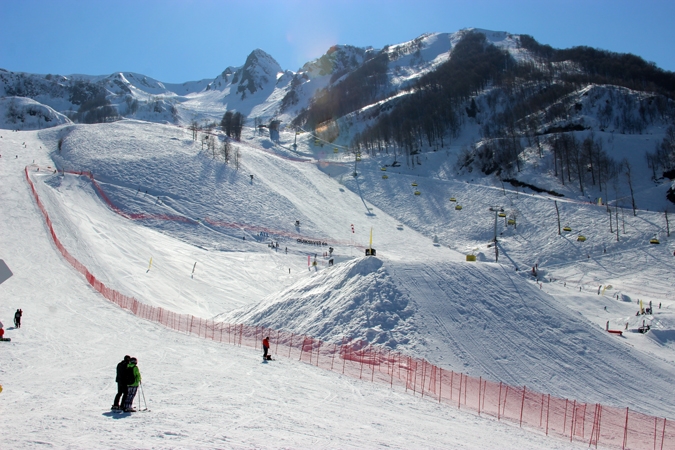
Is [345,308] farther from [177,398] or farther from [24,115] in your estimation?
[24,115]

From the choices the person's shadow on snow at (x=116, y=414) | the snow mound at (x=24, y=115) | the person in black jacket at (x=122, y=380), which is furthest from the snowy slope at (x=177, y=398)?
the snow mound at (x=24, y=115)

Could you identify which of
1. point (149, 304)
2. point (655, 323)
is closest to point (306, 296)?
point (149, 304)

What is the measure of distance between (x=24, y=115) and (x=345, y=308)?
176 metres

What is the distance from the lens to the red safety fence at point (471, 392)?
17.2m

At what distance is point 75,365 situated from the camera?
15242 millimetres

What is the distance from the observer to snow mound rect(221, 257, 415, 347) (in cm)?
2400

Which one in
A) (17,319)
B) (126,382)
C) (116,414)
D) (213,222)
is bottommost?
(17,319)

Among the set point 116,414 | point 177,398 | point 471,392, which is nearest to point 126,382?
point 116,414

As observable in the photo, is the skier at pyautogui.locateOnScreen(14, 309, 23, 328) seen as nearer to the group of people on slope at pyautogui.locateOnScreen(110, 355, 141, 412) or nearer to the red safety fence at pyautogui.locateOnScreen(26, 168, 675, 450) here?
the red safety fence at pyautogui.locateOnScreen(26, 168, 675, 450)

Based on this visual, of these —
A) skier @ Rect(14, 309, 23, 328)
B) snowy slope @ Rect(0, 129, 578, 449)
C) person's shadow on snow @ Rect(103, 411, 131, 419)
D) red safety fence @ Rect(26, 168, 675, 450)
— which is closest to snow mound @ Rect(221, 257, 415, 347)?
red safety fence @ Rect(26, 168, 675, 450)

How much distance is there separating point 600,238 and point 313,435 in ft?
173

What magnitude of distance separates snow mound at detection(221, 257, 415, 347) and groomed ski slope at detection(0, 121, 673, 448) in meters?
0.12

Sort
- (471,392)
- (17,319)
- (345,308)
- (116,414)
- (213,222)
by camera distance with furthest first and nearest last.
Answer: (213,222) → (345,308) → (471,392) → (17,319) → (116,414)

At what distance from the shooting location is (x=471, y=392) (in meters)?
19.7
